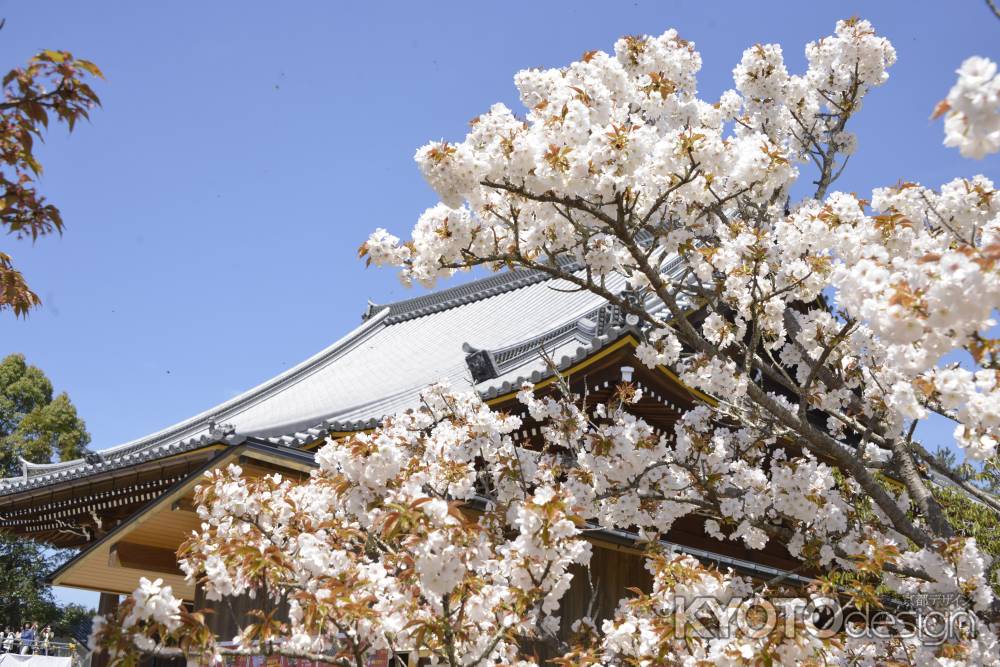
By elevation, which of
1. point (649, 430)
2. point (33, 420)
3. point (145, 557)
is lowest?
point (145, 557)

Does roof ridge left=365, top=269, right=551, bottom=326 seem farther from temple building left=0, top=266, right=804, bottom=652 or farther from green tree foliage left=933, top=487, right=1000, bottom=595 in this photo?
green tree foliage left=933, top=487, right=1000, bottom=595

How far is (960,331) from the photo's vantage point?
229 centimetres

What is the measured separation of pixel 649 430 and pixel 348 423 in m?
3.61

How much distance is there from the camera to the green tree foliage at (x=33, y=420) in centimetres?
2586

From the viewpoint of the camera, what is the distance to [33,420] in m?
26.3

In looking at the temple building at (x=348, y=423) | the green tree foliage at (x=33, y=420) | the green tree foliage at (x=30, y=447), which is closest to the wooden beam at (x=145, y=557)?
the temple building at (x=348, y=423)

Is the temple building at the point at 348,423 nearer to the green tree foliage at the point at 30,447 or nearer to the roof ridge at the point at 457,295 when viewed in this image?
the roof ridge at the point at 457,295

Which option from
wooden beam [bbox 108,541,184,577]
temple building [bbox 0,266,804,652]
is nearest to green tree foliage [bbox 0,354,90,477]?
temple building [bbox 0,266,804,652]

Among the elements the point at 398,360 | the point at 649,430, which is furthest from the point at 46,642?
the point at 649,430

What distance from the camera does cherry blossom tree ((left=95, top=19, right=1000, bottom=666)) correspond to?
9.27 feet

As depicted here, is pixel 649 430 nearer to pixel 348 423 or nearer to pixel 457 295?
pixel 348 423

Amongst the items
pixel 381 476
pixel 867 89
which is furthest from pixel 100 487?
pixel 867 89

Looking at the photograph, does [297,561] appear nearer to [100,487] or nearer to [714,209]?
[714,209]

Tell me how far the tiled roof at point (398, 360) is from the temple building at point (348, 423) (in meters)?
0.03
